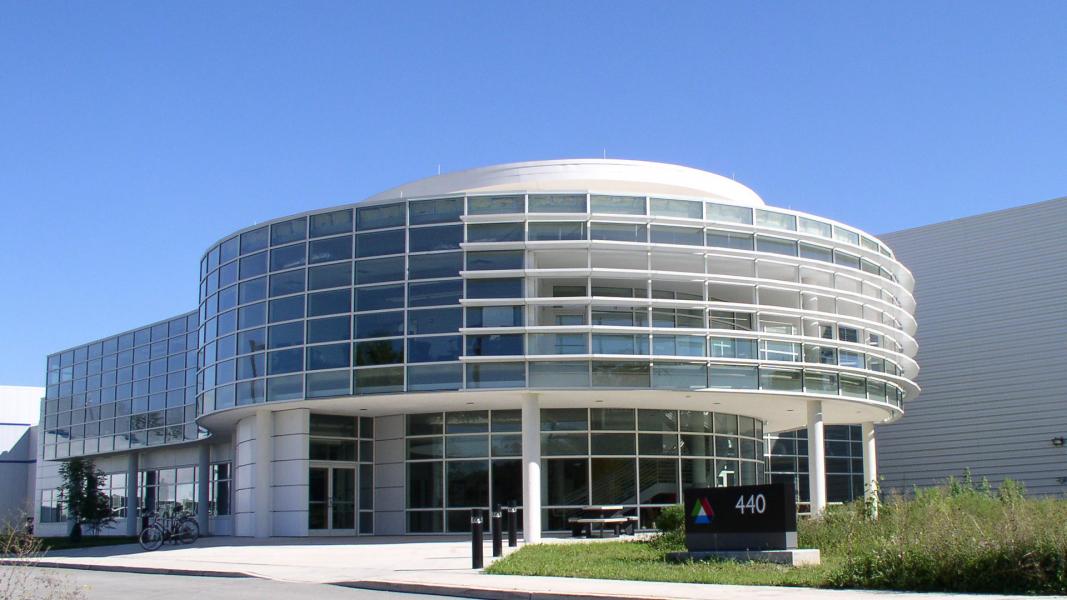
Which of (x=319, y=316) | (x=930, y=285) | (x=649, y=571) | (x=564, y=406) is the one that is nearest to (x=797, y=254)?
(x=564, y=406)

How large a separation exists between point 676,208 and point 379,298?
8639 millimetres

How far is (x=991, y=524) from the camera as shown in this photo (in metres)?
17.0

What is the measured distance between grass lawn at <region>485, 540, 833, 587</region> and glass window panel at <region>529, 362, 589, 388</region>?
6.33m

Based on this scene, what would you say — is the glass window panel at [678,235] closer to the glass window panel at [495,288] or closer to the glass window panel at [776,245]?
the glass window panel at [776,245]

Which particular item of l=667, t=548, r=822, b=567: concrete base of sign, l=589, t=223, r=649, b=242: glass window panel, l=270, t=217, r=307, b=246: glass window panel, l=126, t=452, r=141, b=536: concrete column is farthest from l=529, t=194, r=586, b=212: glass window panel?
l=126, t=452, r=141, b=536: concrete column

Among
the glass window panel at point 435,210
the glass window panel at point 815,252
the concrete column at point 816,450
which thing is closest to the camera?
the glass window panel at point 435,210

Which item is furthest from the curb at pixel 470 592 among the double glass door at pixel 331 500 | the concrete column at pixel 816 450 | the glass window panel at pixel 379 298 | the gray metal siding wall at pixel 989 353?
the gray metal siding wall at pixel 989 353

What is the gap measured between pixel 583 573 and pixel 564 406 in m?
15.1

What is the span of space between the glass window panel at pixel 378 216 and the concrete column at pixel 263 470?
672cm

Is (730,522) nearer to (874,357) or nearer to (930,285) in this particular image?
(874,357)

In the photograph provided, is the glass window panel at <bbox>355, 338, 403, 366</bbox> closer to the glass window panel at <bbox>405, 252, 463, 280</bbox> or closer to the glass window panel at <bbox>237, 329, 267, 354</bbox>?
the glass window panel at <bbox>405, 252, 463, 280</bbox>

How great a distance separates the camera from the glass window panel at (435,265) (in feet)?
102

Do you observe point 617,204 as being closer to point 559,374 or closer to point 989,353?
point 559,374

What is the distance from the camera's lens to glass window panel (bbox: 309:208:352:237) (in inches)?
1275
